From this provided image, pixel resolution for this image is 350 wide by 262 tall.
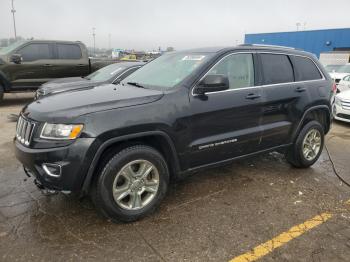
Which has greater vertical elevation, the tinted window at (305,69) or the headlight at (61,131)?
the tinted window at (305,69)

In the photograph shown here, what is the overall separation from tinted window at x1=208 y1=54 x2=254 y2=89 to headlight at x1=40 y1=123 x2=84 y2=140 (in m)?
1.70

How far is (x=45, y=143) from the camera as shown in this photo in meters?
2.87

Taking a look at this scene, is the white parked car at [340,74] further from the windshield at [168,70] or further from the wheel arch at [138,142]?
the wheel arch at [138,142]

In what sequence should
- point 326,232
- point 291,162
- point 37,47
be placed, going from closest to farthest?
point 326,232 → point 291,162 → point 37,47

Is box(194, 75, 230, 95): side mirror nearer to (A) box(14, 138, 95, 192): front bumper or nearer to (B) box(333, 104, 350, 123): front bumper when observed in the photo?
(A) box(14, 138, 95, 192): front bumper

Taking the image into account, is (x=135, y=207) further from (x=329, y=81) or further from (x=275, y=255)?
(x=329, y=81)

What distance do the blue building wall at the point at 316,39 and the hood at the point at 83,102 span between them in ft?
122

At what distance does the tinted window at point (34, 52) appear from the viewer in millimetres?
10070

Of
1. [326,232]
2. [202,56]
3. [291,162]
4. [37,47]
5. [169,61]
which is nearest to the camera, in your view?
[326,232]

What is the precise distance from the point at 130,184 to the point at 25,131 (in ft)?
3.63

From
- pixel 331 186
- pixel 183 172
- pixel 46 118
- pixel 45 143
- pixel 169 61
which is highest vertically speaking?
pixel 169 61

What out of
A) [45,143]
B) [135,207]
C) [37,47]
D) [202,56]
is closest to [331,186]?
[202,56]

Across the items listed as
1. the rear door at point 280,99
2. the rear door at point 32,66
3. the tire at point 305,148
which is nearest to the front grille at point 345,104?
the tire at point 305,148

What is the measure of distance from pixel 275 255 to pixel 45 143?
221 centimetres
